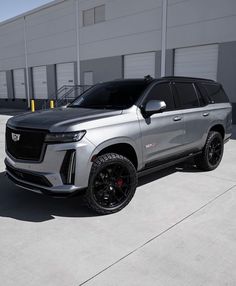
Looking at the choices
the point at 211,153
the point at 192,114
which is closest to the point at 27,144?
the point at 192,114

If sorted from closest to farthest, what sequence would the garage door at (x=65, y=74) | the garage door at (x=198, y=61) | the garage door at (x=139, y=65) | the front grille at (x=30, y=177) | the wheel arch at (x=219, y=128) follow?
the front grille at (x=30, y=177) < the wheel arch at (x=219, y=128) < the garage door at (x=198, y=61) < the garage door at (x=139, y=65) < the garage door at (x=65, y=74)

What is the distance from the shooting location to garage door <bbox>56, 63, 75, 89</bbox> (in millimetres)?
21891

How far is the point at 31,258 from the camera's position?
2.92 m

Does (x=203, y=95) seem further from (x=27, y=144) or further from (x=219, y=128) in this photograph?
(x=27, y=144)

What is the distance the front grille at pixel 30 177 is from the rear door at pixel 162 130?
59.5 inches

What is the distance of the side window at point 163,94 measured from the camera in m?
4.57

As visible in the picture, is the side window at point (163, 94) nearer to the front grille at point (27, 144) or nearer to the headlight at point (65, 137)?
the headlight at point (65, 137)

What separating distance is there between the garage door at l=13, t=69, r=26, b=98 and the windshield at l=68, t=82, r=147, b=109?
2295 centimetres

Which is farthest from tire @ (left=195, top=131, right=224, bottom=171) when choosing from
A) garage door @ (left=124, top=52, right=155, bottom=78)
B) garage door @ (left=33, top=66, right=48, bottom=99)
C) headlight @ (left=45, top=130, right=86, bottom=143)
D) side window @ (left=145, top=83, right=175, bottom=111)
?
garage door @ (left=33, top=66, right=48, bottom=99)

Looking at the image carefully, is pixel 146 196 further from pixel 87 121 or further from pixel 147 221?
pixel 87 121

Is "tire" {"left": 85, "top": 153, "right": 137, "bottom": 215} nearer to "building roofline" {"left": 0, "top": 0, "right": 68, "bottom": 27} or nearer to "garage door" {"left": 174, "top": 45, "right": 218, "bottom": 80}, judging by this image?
"garage door" {"left": 174, "top": 45, "right": 218, "bottom": 80}

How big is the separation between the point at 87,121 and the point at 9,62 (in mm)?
27343

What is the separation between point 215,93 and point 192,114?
1271 mm

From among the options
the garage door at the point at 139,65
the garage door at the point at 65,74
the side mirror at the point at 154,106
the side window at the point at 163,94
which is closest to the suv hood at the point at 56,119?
the side mirror at the point at 154,106
